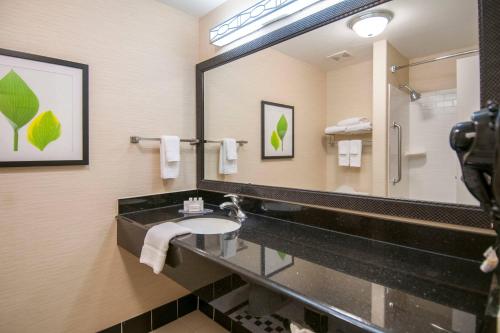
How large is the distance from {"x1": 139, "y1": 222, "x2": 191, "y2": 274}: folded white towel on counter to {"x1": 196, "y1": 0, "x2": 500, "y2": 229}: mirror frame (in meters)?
0.57

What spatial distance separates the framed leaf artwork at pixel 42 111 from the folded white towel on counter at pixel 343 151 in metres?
1.39

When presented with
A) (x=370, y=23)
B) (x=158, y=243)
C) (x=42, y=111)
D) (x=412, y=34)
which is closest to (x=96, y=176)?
(x=42, y=111)

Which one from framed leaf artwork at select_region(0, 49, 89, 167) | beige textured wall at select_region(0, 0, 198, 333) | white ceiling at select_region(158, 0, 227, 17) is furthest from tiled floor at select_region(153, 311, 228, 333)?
white ceiling at select_region(158, 0, 227, 17)

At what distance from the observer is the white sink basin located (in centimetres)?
151

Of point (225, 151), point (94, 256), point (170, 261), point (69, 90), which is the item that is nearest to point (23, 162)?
point (69, 90)

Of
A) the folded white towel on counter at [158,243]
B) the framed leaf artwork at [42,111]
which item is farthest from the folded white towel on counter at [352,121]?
the framed leaf artwork at [42,111]

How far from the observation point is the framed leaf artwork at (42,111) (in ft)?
4.15

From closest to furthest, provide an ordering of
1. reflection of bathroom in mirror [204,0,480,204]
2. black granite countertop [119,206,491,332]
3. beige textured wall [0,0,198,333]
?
1. black granite countertop [119,206,491,332]
2. reflection of bathroom in mirror [204,0,480,204]
3. beige textured wall [0,0,198,333]

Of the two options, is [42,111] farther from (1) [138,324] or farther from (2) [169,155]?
(1) [138,324]

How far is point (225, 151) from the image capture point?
1.85 m

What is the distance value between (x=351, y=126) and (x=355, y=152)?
0.42 ft

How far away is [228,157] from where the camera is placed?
183cm

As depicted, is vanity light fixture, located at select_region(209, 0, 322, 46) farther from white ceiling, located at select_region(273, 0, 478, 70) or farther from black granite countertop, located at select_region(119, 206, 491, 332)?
black granite countertop, located at select_region(119, 206, 491, 332)

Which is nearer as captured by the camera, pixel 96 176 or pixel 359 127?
pixel 359 127
